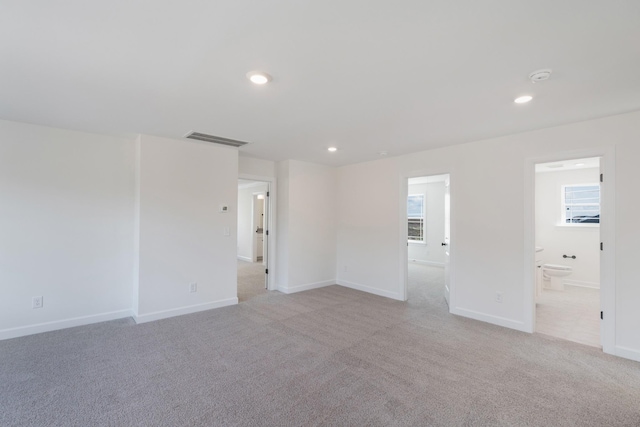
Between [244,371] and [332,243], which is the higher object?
[332,243]

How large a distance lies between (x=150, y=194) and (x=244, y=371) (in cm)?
262

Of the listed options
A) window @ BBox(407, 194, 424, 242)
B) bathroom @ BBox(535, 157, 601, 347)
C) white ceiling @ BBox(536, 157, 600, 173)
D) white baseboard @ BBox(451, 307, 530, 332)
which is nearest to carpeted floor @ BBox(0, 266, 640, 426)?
white baseboard @ BBox(451, 307, 530, 332)

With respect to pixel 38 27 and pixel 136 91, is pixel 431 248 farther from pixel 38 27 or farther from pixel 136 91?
pixel 38 27

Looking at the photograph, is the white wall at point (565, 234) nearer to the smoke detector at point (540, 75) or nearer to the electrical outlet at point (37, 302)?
the smoke detector at point (540, 75)

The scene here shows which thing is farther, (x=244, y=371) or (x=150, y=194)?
(x=150, y=194)

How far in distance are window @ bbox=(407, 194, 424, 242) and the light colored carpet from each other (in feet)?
16.0

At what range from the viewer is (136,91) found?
251 centimetres

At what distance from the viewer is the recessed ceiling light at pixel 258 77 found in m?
2.17

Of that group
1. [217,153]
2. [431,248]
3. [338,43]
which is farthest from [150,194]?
[431,248]

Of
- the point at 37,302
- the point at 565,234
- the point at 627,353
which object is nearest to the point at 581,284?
the point at 565,234

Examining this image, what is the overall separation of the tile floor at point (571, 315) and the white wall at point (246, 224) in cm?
708

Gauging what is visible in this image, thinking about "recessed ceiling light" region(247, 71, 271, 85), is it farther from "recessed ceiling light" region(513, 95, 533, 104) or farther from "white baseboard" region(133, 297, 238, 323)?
"white baseboard" region(133, 297, 238, 323)

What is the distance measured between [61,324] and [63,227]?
1.20m

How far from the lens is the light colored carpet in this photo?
5.26 meters
